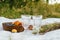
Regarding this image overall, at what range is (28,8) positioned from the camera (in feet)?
10.6

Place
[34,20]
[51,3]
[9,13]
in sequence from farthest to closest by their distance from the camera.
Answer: [51,3] → [9,13] → [34,20]

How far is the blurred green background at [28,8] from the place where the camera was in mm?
3117

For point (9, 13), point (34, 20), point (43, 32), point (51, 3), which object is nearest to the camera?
point (43, 32)

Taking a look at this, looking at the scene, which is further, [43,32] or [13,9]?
[13,9]

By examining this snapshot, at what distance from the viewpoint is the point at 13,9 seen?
10.8 feet

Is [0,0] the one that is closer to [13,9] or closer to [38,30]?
[13,9]

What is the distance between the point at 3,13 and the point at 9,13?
0.31 ft

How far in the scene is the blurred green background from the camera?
3.12m

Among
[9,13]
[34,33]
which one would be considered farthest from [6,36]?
[9,13]

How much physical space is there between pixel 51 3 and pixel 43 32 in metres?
1.94

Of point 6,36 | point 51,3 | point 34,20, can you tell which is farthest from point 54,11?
point 6,36

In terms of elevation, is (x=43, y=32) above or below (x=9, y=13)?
above

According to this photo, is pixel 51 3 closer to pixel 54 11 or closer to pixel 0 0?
pixel 54 11

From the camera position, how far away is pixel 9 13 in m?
3.16
